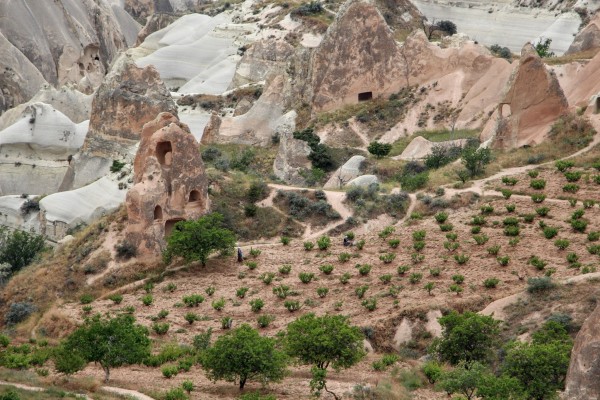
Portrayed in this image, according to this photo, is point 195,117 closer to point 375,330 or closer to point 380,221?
point 380,221

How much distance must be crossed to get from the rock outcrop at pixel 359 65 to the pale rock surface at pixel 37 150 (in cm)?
1587

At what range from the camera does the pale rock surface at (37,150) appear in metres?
84.0

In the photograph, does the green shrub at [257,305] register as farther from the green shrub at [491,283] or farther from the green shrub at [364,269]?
the green shrub at [491,283]

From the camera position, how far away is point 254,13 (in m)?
111

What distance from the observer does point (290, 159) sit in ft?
226

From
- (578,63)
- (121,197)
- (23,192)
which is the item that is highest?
(578,63)

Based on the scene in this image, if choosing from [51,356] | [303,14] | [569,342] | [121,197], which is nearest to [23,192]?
[121,197]

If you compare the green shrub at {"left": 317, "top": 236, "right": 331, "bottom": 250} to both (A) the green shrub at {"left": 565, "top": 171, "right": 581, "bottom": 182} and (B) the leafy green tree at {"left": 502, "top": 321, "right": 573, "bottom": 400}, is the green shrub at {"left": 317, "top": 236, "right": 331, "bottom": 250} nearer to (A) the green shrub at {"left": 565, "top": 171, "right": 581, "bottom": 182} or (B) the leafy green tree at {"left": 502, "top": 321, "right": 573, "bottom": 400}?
(A) the green shrub at {"left": 565, "top": 171, "right": 581, "bottom": 182}

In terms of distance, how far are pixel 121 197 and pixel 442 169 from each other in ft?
51.5

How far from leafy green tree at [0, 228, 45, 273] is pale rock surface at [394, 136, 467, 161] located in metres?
18.0

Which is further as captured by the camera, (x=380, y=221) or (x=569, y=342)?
(x=380, y=221)

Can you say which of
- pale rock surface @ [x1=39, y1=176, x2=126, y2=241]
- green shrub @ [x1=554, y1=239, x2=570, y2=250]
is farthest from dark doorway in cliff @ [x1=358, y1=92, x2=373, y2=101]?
green shrub @ [x1=554, y1=239, x2=570, y2=250]

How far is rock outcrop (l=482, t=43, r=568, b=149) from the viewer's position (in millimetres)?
61188

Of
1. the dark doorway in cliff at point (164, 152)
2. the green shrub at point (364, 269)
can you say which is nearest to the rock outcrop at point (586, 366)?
the green shrub at point (364, 269)
